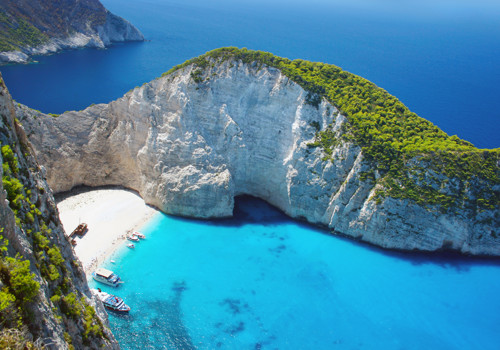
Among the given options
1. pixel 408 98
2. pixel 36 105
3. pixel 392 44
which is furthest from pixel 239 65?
pixel 392 44

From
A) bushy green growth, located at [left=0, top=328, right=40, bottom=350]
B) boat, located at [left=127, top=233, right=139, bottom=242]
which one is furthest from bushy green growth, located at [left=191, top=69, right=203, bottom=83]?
bushy green growth, located at [left=0, top=328, right=40, bottom=350]

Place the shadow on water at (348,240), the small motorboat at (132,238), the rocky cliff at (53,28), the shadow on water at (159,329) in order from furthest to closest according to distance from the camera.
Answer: the rocky cliff at (53,28) < the shadow on water at (348,240) < the small motorboat at (132,238) < the shadow on water at (159,329)

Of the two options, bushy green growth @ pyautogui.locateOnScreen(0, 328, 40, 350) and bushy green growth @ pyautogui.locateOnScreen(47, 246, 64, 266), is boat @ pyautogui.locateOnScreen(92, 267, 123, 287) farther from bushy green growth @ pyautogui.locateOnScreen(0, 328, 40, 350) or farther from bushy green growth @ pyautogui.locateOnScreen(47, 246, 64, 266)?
bushy green growth @ pyautogui.locateOnScreen(0, 328, 40, 350)

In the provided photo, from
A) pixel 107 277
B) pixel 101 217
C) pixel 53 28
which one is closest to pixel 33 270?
pixel 107 277

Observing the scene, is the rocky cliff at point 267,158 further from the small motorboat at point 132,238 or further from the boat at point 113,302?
the boat at point 113,302

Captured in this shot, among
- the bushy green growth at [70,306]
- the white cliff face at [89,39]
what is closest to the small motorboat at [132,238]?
the bushy green growth at [70,306]

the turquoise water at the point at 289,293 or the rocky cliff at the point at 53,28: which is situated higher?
the rocky cliff at the point at 53,28
